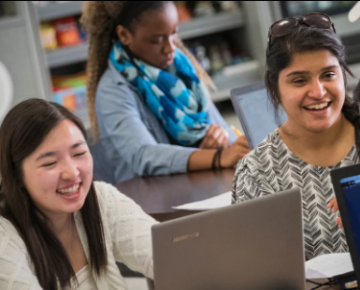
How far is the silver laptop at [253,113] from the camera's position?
2.16 metres

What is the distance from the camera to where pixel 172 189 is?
227 cm

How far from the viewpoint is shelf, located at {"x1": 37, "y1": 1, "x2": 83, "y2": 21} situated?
433 centimetres

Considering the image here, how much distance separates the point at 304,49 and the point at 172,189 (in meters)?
0.88

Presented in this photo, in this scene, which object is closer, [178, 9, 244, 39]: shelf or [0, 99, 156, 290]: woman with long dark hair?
[0, 99, 156, 290]: woman with long dark hair

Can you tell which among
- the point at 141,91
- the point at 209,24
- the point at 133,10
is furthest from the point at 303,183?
the point at 209,24

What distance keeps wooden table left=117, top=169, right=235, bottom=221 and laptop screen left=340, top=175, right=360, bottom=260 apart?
3.10ft

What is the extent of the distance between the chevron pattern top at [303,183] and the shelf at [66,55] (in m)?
2.87

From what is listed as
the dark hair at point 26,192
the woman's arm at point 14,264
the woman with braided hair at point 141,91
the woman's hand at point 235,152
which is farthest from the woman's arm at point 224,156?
the woman's arm at point 14,264

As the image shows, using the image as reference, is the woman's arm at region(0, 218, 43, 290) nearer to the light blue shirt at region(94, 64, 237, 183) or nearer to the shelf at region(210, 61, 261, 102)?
the light blue shirt at region(94, 64, 237, 183)

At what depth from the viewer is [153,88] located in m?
2.81

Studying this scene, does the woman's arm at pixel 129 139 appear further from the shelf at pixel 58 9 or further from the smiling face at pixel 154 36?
the shelf at pixel 58 9

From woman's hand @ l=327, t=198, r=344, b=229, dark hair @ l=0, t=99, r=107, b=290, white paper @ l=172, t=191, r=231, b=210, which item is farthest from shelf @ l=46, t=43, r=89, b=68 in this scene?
woman's hand @ l=327, t=198, r=344, b=229

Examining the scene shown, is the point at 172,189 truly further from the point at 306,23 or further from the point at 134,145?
the point at 306,23

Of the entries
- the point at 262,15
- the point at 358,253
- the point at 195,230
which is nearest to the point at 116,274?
the point at 195,230
